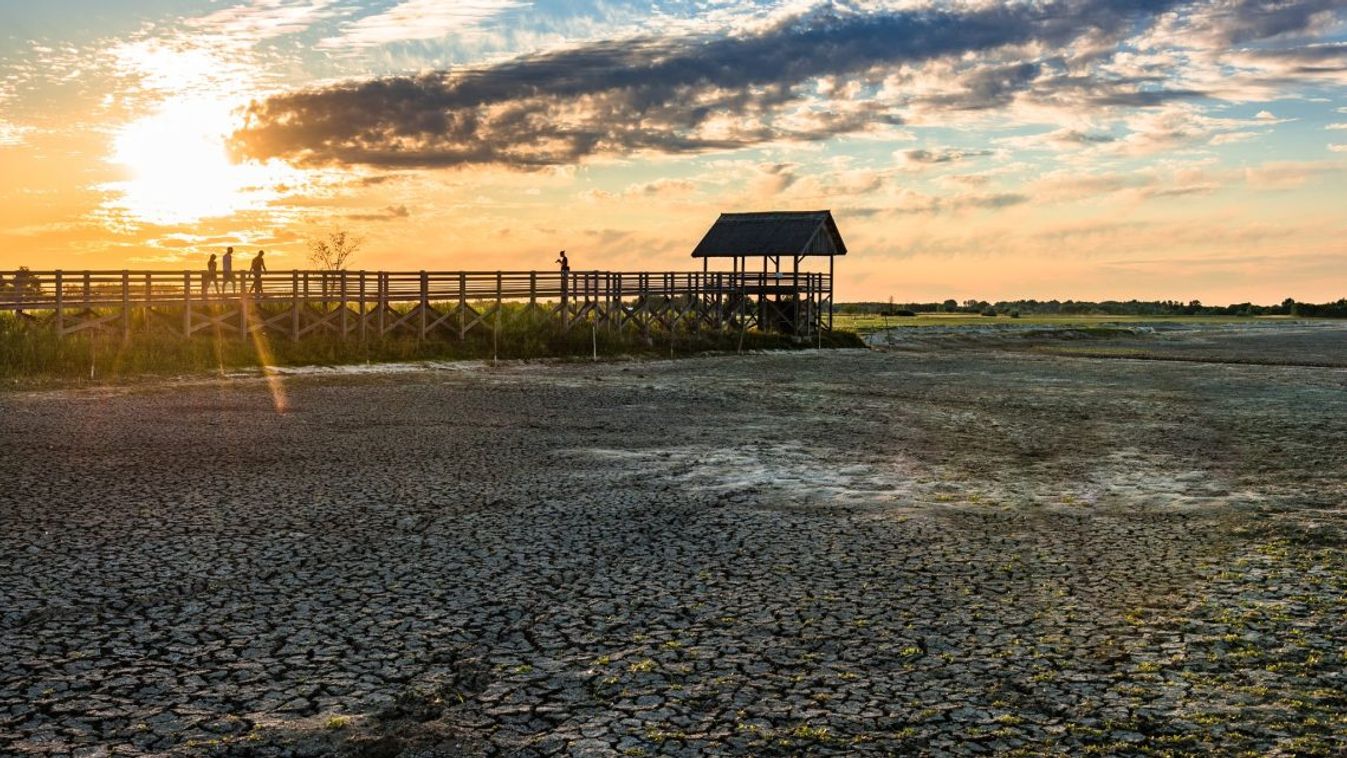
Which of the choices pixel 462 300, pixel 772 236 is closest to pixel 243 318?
pixel 462 300

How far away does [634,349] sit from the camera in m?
39.0

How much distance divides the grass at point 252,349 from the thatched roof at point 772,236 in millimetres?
7438

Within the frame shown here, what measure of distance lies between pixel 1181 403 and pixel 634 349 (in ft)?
67.7

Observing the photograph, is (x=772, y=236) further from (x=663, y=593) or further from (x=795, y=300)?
(x=663, y=593)

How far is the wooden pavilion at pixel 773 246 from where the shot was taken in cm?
4953

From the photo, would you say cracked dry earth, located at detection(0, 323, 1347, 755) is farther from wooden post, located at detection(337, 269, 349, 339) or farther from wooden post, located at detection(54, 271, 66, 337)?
wooden post, located at detection(337, 269, 349, 339)

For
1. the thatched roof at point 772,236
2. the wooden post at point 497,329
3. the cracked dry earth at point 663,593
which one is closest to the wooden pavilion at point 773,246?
the thatched roof at point 772,236

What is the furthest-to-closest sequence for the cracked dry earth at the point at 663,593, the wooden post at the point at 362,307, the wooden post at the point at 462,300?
1. the wooden post at the point at 462,300
2. the wooden post at the point at 362,307
3. the cracked dry earth at the point at 663,593

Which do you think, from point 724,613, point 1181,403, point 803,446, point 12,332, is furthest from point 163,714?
point 12,332

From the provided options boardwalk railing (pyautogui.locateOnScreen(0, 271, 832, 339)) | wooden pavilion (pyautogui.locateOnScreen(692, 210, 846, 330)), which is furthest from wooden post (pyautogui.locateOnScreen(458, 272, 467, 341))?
wooden pavilion (pyautogui.locateOnScreen(692, 210, 846, 330))

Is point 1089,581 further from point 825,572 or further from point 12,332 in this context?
point 12,332

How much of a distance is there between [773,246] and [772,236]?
67 centimetres

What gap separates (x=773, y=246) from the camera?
49.5 meters

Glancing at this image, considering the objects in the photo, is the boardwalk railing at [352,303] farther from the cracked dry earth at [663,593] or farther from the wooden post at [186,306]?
the cracked dry earth at [663,593]
